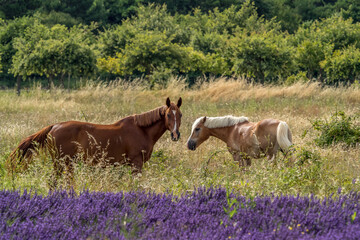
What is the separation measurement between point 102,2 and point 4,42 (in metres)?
20.7

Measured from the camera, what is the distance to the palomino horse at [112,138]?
665 centimetres

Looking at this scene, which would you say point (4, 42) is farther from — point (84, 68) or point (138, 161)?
point (138, 161)

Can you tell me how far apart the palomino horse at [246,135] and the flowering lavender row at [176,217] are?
3.39 m

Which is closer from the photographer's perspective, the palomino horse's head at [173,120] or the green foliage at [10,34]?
the palomino horse's head at [173,120]

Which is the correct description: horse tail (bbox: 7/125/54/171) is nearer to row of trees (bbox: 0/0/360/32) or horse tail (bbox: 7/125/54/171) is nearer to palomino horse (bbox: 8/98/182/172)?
palomino horse (bbox: 8/98/182/172)

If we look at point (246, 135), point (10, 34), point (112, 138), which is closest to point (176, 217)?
point (112, 138)

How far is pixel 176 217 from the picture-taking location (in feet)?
12.6

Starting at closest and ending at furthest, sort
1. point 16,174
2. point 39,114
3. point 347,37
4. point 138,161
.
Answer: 1. point 16,174
2. point 138,161
3. point 39,114
4. point 347,37

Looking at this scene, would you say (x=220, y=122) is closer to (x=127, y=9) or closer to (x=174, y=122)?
(x=174, y=122)

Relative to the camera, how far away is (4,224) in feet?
11.7

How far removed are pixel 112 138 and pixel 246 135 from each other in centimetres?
244

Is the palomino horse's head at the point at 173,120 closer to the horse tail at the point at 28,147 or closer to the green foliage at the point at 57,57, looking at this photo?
the horse tail at the point at 28,147

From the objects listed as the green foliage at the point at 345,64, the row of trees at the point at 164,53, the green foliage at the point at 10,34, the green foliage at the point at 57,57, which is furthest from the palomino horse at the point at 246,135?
the green foliage at the point at 10,34

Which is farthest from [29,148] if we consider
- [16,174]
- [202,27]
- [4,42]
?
[202,27]
